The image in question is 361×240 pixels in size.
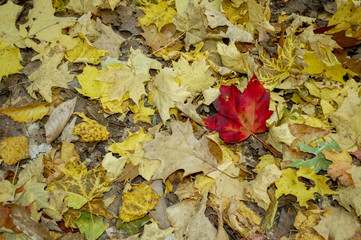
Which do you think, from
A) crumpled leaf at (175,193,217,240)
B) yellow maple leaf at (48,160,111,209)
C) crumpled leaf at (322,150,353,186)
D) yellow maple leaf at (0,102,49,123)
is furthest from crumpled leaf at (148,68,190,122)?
crumpled leaf at (322,150,353,186)

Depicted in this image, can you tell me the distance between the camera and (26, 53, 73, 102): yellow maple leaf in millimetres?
2074

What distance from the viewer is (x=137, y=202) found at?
178 cm

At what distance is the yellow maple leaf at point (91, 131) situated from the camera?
6.41 ft

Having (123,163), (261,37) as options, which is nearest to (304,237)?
(123,163)

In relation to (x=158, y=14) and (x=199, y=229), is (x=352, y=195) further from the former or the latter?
(x=158, y=14)

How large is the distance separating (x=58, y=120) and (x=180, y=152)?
924 millimetres

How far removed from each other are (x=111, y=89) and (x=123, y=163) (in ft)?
1.83

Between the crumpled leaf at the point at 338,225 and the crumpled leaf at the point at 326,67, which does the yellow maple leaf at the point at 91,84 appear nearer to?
the crumpled leaf at the point at 326,67

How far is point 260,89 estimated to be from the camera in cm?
193

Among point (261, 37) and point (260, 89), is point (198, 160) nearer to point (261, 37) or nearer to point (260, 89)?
point (260, 89)

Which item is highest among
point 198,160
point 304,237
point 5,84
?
point 5,84

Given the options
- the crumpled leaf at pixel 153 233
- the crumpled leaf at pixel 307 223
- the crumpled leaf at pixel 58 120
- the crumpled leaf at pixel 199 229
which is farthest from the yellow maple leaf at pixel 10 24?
the crumpled leaf at pixel 307 223

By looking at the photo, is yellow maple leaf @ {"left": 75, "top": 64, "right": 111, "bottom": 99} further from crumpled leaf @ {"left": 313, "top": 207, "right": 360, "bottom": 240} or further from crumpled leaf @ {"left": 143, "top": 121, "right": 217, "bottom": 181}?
crumpled leaf @ {"left": 313, "top": 207, "right": 360, "bottom": 240}

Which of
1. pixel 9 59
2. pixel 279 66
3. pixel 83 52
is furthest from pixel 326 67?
pixel 9 59
